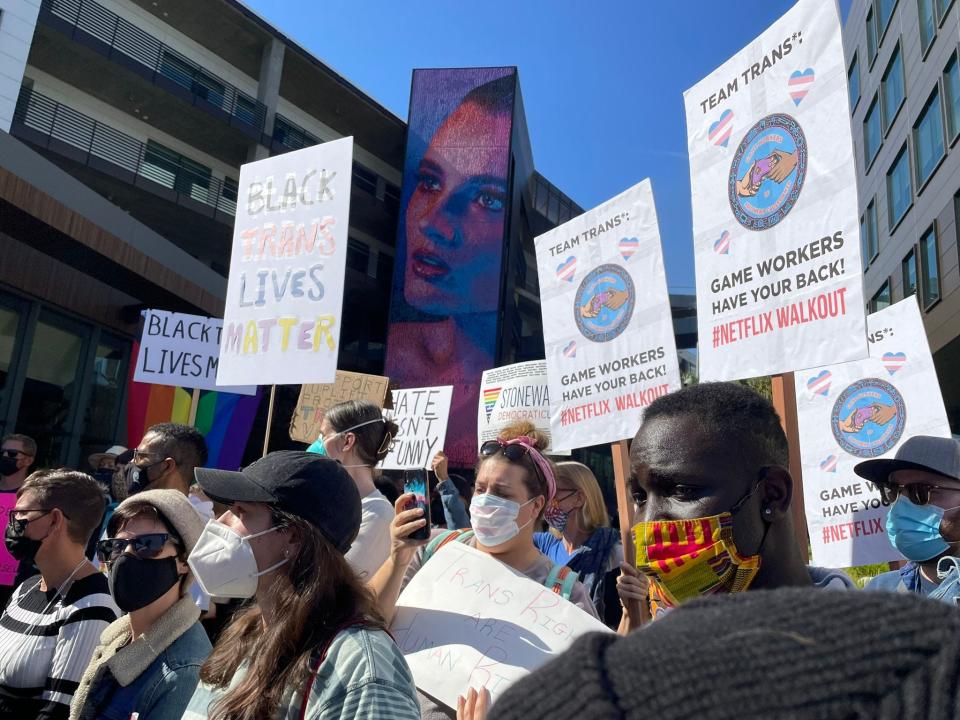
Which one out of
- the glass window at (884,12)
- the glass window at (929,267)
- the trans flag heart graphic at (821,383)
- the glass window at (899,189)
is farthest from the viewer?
the glass window at (884,12)

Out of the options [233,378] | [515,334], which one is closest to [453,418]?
[515,334]

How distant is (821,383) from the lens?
591cm

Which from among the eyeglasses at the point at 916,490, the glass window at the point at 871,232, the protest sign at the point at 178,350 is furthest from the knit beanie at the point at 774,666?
the glass window at the point at 871,232

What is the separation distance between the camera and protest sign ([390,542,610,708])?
2.43 m

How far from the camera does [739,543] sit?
5.19 ft

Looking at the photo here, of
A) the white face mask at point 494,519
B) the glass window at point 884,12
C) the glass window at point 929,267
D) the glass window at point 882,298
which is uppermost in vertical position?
the glass window at point 884,12

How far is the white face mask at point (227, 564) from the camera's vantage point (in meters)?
2.34

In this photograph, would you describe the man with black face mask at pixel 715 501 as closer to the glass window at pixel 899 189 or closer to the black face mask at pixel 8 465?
the black face mask at pixel 8 465

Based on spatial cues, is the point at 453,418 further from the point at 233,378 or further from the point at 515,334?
the point at 233,378

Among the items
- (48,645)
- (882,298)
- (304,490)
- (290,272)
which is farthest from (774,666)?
(882,298)

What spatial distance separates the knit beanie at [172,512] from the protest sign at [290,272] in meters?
2.00

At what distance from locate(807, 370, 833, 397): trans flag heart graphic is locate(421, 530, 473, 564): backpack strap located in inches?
147

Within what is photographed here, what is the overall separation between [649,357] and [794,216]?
4.41 ft

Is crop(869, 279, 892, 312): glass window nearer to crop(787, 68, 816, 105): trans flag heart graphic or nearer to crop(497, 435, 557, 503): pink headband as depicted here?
crop(787, 68, 816, 105): trans flag heart graphic
